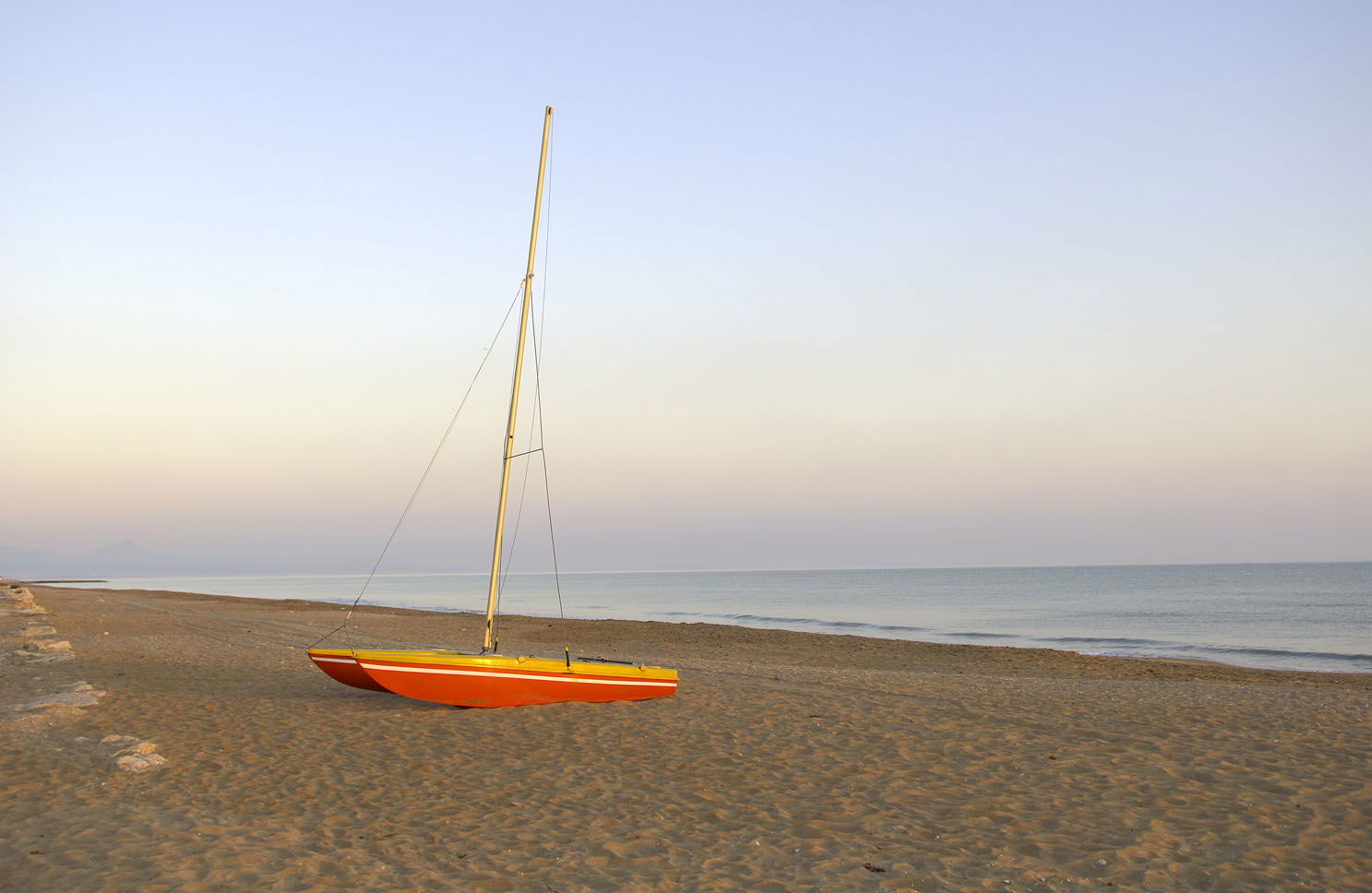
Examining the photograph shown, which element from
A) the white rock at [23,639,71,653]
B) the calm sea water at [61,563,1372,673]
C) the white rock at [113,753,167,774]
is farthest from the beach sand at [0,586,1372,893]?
the calm sea water at [61,563,1372,673]

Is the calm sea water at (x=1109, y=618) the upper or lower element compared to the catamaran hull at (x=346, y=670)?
lower

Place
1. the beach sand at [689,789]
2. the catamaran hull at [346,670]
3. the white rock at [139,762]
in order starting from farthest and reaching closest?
the catamaran hull at [346,670] < the white rock at [139,762] < the beach sand at [689,789]

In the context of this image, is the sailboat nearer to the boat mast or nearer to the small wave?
the boat mast

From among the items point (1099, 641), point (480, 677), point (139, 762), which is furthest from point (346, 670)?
point (1099, 641)

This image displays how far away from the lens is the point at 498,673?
13.7m

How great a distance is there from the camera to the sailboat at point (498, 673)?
13562 mm

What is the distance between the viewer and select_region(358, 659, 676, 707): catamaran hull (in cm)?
1355

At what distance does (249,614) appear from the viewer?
4350 cm

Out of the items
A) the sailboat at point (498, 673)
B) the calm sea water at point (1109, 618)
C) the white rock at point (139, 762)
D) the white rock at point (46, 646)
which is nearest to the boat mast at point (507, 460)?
the sailboat at point (498, 673)

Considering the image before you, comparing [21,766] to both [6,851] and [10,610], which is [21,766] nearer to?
[6,851]

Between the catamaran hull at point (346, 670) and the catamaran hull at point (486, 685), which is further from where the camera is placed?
the catamaran hull at point (346, 670)

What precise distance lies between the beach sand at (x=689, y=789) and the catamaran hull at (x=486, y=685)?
0.29 metres

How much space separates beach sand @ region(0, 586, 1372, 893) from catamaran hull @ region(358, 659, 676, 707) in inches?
11.4

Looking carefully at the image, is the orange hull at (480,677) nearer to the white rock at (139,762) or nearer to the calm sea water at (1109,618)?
the white rock at (139,762)
